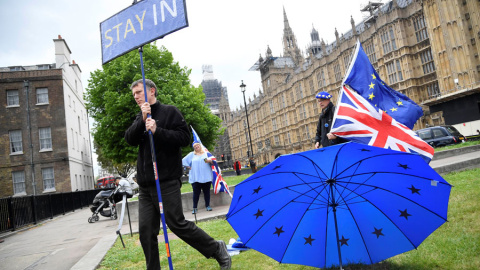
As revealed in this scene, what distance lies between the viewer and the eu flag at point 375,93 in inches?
164

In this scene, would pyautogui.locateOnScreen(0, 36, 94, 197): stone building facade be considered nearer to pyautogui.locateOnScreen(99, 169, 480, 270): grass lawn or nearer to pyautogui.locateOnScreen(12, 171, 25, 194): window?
pyautogui.locateOnScreen(12, 171, 25, 194): window

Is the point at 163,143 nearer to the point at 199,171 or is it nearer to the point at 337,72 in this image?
the point at 199,171

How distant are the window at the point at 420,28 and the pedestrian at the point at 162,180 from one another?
4045cm

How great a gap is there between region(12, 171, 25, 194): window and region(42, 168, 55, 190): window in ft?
4.50

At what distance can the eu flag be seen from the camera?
164 inches

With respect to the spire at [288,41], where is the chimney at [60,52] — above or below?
below

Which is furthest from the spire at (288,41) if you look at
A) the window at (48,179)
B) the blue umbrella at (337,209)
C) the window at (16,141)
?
the blue umbrella at (337,209)

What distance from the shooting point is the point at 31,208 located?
1435 centimetres

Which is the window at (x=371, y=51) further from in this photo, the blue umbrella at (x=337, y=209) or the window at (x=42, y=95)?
the blue umbrella at (x=337, y=209)

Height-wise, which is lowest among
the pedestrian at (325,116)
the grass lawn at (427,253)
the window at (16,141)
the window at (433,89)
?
the grass lawn at (427,253)

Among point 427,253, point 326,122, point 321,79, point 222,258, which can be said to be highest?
point 321,79

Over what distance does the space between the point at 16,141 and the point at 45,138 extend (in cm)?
193

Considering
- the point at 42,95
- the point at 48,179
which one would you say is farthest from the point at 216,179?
the point at 42,95

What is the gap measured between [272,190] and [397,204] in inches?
41.3
